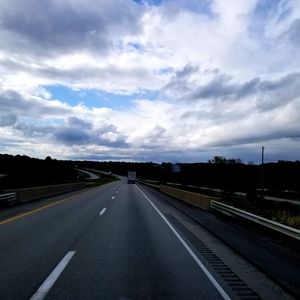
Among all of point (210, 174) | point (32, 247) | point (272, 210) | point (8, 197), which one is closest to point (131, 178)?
point (210, 174)

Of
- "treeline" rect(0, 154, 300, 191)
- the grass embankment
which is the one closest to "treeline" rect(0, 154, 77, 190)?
"treeline" rect(0, 154, 300, 191)

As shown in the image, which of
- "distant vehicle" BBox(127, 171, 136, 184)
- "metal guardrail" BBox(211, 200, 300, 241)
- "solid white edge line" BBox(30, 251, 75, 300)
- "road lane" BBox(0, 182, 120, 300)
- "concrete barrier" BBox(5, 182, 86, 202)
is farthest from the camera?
"distant vehicle" BBox(127, 171, 136, 184)

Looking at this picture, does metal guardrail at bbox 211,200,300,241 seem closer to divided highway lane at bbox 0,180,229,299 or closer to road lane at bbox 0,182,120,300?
divided highway lane at bbox 0,180,229,299

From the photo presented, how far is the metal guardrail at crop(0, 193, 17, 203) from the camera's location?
24.4 m

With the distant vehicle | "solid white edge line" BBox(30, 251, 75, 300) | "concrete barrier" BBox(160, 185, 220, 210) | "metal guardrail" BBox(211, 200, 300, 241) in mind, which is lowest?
"solid white edge line" BBox(30, 251, 75, 300)

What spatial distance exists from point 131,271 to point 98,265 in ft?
2.72

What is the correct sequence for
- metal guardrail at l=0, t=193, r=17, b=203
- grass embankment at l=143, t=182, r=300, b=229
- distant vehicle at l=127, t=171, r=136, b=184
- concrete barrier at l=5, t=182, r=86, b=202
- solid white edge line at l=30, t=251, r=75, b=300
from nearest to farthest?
solid white edge line at l=30, t=251, r=75, b=300 → grass embankment at l=143, t=182, r=300, b=229 → metal guardrail at l=0, t=193, r=17, b=203 → concrete barrier at l=5, t=182, r=86, b=202 → distant vehicle at l=127, t=171, r=136, b=184

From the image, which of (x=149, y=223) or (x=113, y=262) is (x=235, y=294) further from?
(x=149, y=223)

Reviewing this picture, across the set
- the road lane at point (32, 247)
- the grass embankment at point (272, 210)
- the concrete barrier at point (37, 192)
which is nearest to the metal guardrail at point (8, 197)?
the concrete barrier at point (37, 192)

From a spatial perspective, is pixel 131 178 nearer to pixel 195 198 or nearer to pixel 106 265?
pixel 195 198

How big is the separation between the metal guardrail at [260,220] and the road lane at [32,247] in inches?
232

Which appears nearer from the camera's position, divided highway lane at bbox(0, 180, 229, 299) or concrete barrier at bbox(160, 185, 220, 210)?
divided highway lane at bbox(0, 180, 229, 299)

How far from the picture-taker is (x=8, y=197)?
25.5 metres

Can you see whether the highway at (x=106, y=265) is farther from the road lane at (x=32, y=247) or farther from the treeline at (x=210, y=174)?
the treeline at (x=210, y=174)
